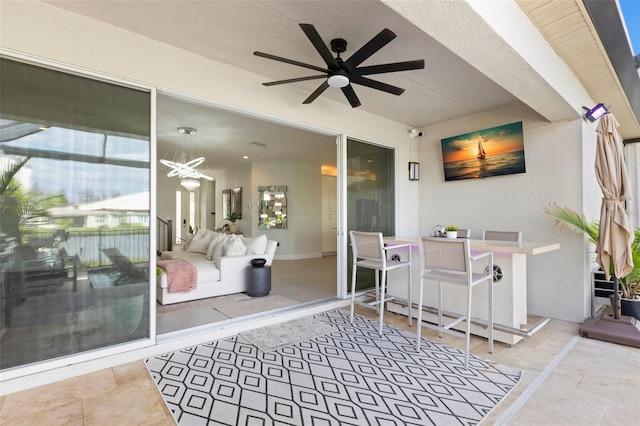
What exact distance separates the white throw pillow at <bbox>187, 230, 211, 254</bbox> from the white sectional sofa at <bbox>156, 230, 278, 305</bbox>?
1.12 feet

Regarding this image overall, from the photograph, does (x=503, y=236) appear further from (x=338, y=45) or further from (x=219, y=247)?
(x=219, y=247)

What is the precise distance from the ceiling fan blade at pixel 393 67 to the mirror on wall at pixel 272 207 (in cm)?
625

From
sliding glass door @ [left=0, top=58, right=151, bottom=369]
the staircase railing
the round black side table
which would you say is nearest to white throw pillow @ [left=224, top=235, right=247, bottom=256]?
the round black side table

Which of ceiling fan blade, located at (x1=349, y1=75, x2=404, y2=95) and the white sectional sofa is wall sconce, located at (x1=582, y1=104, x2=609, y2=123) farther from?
the white sectional sofa

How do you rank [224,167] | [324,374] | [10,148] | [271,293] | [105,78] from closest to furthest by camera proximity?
1. [10,148]
2. [324,374]
3. [105,78]
4. [271,293]
5. [224,167]

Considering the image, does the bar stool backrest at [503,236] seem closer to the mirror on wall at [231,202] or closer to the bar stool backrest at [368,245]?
the bar stool backrest at [368,245]

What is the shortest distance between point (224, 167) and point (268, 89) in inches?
261

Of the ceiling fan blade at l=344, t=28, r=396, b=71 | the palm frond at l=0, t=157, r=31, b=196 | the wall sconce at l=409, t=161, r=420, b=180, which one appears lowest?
the palm frond at l=0, t=157, r=31, b=196

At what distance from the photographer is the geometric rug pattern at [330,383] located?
1.84m

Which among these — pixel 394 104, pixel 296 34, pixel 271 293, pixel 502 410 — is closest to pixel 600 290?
pixel 502 410

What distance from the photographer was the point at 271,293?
4688 mm

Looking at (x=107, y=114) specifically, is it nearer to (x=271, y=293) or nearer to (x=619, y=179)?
(x=271, y=293)

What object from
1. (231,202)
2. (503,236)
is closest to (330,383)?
(503,236)

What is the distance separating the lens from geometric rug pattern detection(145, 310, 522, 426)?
184 centimetres
